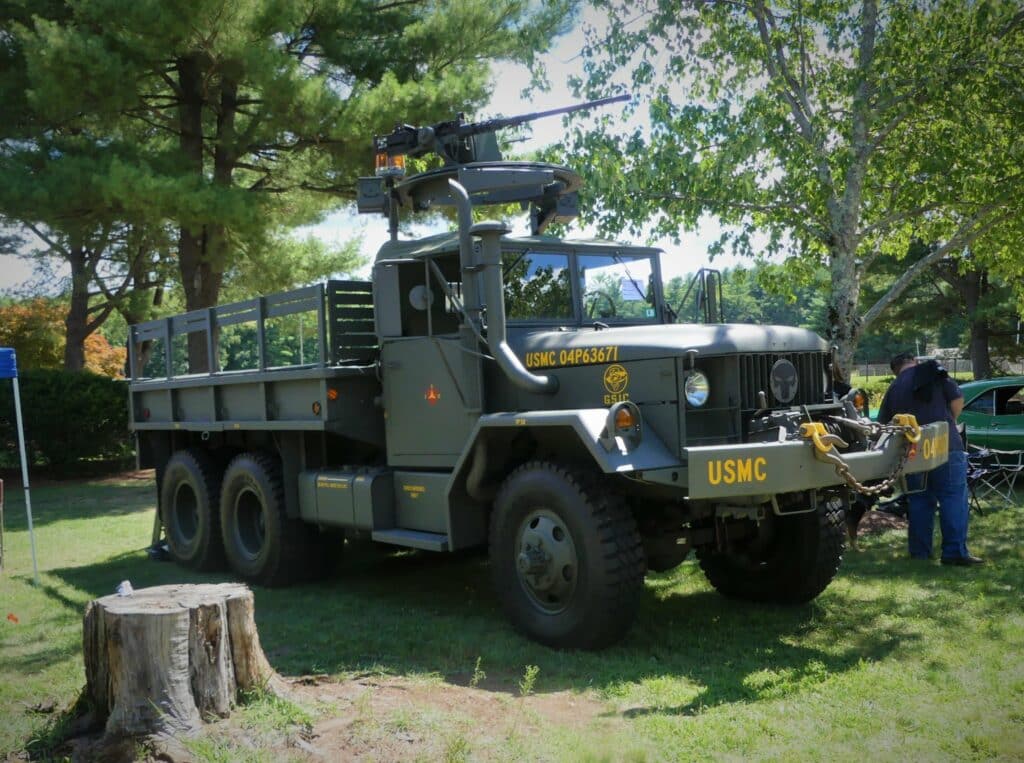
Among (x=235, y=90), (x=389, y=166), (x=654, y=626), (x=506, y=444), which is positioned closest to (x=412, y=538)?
(x=506, y=444)

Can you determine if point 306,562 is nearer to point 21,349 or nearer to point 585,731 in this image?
point 585,731

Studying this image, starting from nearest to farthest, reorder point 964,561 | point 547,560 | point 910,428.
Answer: point 547,560
point 910,428
point 964,561

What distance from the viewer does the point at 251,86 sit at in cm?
1588

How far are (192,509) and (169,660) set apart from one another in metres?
5.56

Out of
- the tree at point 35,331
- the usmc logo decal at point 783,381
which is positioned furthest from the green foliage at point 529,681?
the tree at point 35,331

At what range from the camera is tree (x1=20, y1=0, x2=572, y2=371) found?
14.4 m

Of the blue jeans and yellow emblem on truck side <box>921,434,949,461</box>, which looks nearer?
yellow emblem on truck side <box>921,434,949,461</box>

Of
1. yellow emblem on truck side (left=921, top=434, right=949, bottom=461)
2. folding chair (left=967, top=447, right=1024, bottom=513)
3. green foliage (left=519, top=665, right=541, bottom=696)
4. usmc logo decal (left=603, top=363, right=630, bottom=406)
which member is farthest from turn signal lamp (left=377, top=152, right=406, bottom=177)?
folding chair (left=967, top=447, right=1024, bottom=513)

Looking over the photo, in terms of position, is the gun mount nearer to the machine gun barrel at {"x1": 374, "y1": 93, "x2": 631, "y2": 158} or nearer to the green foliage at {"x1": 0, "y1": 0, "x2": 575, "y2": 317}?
the machine gun barrel at {"x1": 374, "y1": 93, "x2": 631, "y2": 158}

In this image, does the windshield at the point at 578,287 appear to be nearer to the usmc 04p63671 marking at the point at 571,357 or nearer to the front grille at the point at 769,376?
the usmc 04p63671 marking at the point at 571,357

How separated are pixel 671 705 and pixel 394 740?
1.40 m

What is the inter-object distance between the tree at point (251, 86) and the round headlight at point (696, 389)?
7.85 metres

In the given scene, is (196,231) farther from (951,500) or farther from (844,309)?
(951,500)

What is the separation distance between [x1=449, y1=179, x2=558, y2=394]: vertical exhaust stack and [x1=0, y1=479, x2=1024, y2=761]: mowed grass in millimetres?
1597
